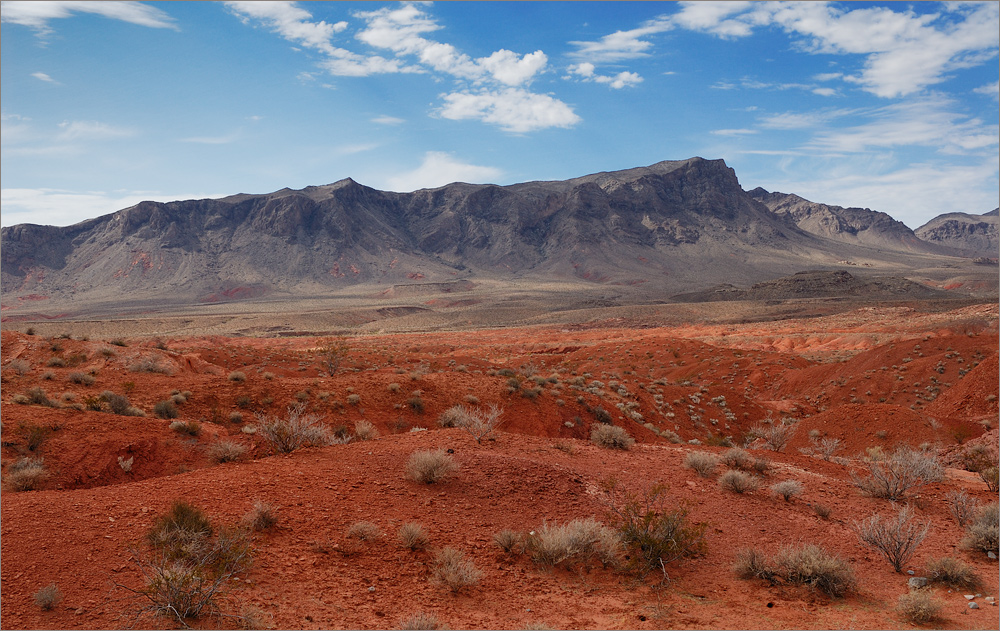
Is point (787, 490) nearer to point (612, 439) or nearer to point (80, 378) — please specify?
point (612, 439)

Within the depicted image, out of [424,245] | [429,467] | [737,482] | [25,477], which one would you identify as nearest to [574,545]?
[429,467]

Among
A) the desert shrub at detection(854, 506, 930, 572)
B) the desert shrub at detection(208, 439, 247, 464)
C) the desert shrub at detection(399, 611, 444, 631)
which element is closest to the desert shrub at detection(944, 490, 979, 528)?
the desert shrub at detection(854, 506, 930, 572)

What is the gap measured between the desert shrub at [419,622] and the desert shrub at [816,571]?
4.12 metres

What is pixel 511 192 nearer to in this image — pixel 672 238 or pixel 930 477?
pixel 672 238

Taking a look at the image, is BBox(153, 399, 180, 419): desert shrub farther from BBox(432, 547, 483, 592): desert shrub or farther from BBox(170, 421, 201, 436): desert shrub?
BBox(432, 547, 483, 592): desert shrub

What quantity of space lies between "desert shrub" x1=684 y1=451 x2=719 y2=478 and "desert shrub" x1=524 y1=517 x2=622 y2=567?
12.8 feet

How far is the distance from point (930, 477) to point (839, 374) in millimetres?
18821

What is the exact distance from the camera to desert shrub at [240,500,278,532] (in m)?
6.54

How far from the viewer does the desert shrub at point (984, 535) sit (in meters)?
7.43

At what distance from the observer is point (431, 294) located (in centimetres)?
12750

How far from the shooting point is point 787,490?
9.27m

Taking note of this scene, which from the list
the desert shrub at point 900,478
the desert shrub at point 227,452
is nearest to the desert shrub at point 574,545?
the desert shrub at point 227,452

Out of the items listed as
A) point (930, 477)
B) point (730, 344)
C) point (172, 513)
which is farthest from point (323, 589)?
point (730, 344)

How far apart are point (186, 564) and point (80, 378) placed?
1156cm
